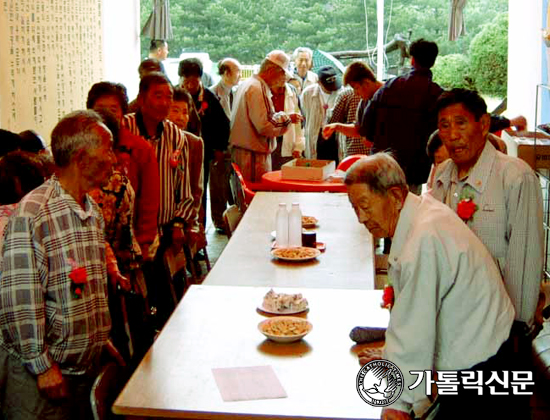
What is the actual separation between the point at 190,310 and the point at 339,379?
96 centimetres

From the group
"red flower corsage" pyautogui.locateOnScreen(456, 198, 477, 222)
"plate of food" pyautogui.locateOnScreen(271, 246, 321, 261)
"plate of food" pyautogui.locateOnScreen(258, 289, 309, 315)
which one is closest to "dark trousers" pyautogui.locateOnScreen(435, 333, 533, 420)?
"red flower corsage" pyautogui.locateOnScreen(456, 198, 477, 222)

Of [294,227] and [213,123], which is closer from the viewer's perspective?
[294,227]

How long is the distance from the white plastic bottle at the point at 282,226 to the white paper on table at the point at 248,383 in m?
1.84

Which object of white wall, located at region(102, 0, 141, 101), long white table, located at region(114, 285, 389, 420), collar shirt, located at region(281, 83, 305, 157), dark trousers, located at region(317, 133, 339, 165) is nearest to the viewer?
long white table, located at region(114, 285, 389, 420)

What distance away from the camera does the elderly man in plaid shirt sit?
3043 millimetres

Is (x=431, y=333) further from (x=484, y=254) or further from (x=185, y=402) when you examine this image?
(x=185, y=402)

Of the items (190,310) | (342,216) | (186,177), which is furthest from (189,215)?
(190,310)

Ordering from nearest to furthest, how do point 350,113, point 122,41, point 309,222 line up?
point 309,222 → point 350,113 → point 122,41

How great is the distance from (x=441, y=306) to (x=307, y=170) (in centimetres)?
486

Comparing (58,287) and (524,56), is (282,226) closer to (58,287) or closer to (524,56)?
(58,287)

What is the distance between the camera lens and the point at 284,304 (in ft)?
12.1

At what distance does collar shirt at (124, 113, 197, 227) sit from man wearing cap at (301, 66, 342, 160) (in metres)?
4.41

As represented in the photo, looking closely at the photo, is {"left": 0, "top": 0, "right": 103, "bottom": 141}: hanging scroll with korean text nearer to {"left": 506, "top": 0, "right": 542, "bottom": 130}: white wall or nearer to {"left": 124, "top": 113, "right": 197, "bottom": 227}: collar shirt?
{"left": 124, "top": 113, "right": 197, "bottom": 227}: collar shirt

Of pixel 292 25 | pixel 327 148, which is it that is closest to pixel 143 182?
pixel 327 148
